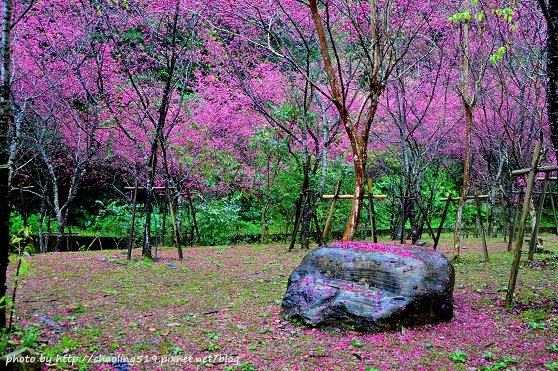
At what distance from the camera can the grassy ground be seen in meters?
3.59

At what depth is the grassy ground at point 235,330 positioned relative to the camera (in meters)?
3.59

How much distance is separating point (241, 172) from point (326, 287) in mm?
8875

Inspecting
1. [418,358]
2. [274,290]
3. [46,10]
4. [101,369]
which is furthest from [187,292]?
[46,10]

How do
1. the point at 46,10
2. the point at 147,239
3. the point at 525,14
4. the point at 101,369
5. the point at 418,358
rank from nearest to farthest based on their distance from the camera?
the point at 101,369, the point at 418,358, the point at 147,239, the point at 525,14, the point at 46,10

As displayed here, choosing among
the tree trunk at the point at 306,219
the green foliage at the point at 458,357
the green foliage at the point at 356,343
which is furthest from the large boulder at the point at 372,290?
the tree trunk at the point at 306,219

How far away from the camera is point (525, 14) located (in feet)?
32.1

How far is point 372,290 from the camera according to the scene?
4.55 m

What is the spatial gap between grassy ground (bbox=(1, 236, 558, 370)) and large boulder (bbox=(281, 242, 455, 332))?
0.47ft

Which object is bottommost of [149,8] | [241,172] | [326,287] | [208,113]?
[326,287]

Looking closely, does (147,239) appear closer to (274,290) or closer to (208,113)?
(274,290)

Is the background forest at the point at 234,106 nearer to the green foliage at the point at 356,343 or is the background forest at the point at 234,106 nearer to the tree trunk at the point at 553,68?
the tree trunk at the point at 553,68

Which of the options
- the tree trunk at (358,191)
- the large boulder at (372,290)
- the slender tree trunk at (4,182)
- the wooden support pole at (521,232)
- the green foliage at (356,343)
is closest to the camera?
the slender tree trunk at (4,182)

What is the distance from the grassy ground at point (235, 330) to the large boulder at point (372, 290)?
0.47ft

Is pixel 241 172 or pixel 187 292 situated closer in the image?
pixel 187 292
